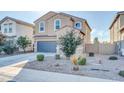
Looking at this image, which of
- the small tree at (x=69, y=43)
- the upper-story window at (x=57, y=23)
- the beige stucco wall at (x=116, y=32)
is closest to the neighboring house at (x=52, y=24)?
the upper-story window at (x=57, y=23)

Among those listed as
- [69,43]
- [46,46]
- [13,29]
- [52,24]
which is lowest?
[46,46]

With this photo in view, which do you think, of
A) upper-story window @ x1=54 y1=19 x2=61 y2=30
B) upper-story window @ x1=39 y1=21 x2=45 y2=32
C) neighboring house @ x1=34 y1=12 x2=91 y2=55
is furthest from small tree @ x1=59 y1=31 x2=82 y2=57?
upper-story window @ x1=39 y1=21 x2=45 y2=32

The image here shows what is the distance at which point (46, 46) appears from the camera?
1464 centimetres

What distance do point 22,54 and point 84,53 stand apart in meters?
4.59

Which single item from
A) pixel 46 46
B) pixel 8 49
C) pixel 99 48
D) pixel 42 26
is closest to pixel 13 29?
pixel 8 49

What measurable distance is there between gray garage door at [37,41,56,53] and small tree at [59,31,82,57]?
6.86 ft

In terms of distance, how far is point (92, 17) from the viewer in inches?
434

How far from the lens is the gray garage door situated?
13992 millimetres

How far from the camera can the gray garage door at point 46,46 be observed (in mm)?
13992

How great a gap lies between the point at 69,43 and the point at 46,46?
343cm

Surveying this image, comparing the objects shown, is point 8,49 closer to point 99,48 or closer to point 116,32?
point 99,48

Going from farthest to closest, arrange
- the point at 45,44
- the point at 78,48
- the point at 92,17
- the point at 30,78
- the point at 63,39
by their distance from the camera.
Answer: the point at 45,44 → the point at 78,48 → the point at 63,39 → the point at 92,17 → the point at 30,78
